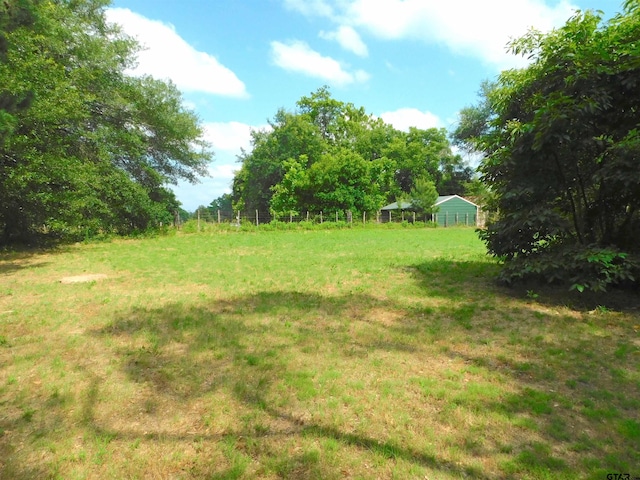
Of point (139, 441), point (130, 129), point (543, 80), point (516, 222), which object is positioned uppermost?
point (130, 129)

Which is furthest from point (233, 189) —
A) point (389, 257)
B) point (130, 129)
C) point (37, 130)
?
point (389, 257)

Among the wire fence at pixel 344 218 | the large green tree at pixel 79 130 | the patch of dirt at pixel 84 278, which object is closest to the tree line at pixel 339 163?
the wire fence at pixel 344 218

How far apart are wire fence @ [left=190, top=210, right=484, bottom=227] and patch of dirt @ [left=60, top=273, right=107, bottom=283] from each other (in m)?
18.3

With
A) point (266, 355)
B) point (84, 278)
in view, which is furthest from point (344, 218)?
point (266, 355)

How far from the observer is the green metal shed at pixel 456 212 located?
130 feet

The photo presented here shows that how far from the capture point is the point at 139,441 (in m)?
2.70

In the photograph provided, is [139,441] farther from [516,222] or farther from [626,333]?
[516,222]

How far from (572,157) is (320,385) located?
580 centimetres

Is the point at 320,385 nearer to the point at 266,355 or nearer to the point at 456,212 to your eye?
the point at 266,355

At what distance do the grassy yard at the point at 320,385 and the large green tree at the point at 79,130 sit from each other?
19.6ft

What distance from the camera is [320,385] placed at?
11.4 feet

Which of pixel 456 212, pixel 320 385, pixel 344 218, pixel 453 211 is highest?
pixel 453 211

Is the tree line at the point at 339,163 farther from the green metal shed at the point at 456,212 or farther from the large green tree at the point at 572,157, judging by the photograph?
the large green tree at the point at 572,157

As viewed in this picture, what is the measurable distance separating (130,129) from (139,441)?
22.1 meters
